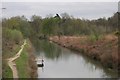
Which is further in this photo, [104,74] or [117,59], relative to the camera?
[117,59]

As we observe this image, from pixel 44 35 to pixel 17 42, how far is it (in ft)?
101

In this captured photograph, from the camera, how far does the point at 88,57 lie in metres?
38.0

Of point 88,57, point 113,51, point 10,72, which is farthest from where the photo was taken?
point 88,57

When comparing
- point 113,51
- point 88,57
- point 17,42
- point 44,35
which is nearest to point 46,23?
point 44,35

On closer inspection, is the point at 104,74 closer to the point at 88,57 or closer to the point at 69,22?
the point at 88,57

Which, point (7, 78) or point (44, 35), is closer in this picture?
point (7, 78)

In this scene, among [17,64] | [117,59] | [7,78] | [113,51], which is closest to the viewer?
[7,78]

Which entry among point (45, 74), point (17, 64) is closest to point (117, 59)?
point (45, 74)

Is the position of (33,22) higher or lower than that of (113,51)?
higher

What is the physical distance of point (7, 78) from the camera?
19.0 metres

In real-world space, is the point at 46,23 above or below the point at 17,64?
above

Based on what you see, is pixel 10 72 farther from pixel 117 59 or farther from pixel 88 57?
pixel 88 57

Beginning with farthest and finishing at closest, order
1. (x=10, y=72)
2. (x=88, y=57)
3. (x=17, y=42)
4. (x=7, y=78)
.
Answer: (x=17, y=42)
(x=88, y=57)
(x=10, y=72)
(x=7, y=78)

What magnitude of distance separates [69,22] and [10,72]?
55.2 meters
